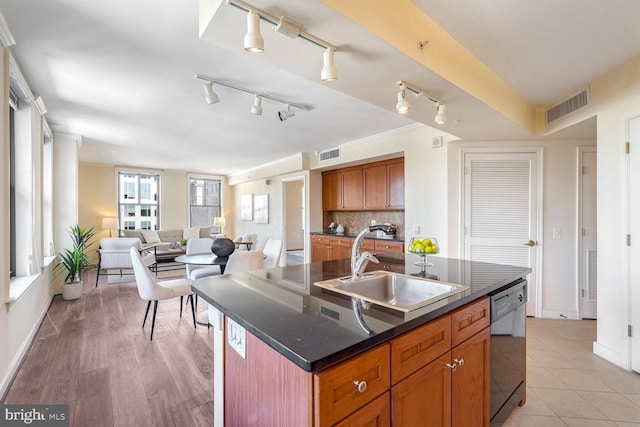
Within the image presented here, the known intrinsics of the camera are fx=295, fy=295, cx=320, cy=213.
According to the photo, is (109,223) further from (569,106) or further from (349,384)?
(569,106)

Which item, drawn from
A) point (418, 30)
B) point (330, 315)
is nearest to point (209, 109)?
point (418, 30)

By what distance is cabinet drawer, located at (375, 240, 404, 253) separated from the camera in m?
4.24

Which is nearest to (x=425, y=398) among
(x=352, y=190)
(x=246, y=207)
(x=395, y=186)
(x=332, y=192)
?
(x=395, y=186)

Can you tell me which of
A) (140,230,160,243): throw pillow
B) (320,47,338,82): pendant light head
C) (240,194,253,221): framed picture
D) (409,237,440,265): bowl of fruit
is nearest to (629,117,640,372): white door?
(409,237,440,265): bowl of fruit

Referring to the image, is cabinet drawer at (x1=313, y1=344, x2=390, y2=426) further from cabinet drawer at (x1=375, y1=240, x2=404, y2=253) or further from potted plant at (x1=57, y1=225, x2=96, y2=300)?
potted plant at (x1=57, y1=225, x2=96, y2=300)

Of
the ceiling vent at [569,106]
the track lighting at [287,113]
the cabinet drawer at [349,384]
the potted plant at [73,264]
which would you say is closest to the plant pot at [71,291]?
the potted plant at [73,264]

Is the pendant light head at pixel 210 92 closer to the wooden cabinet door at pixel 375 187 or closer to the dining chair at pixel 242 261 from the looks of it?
the dining chair at pixel 242 261

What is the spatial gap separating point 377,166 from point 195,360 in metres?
3.95

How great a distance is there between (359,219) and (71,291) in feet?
15.3

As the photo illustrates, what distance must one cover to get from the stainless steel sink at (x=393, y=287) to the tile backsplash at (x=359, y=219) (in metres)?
3.28

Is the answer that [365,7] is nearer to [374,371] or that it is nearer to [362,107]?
[374,371]

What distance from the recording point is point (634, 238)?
2244 millimetres

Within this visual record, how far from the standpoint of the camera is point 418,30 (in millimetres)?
1665

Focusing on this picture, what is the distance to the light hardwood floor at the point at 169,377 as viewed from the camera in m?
1.80
